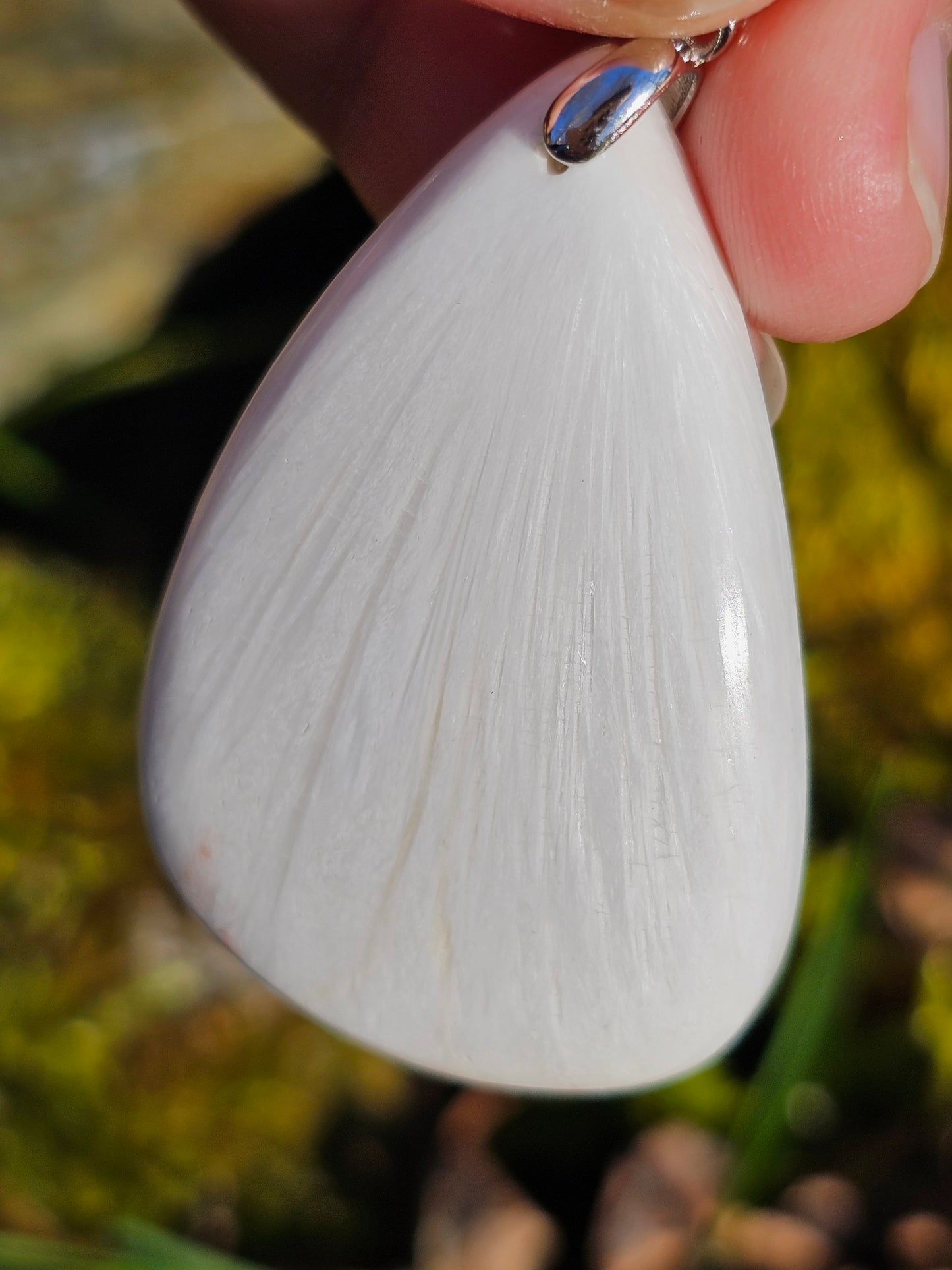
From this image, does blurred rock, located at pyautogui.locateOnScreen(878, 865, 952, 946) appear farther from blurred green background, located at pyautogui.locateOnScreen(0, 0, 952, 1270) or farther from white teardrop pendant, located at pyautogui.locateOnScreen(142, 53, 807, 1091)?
white teardrop pendant, located at pyautogui.locateOnScreen(142, 53, 807, 1091)

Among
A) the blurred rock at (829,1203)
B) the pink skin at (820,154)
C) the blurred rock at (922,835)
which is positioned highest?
the pink skin at (820,154)

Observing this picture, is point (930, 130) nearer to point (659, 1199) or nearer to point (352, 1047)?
→ point (659, 1199)

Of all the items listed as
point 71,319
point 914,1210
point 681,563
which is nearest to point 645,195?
point 681,563

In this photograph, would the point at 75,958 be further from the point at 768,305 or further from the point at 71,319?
the point at 768,305

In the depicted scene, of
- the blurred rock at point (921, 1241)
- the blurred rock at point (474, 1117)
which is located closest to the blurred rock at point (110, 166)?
the blurred rock at point (474, 1117)

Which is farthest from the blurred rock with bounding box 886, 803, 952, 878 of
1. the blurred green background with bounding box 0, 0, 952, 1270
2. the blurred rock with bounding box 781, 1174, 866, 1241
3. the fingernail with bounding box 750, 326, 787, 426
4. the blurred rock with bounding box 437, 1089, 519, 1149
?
the fingernail with bounding box 750, 326, 787, 426

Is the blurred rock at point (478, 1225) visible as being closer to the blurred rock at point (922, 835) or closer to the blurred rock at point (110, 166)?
the blurred rock at point (922, 835)
